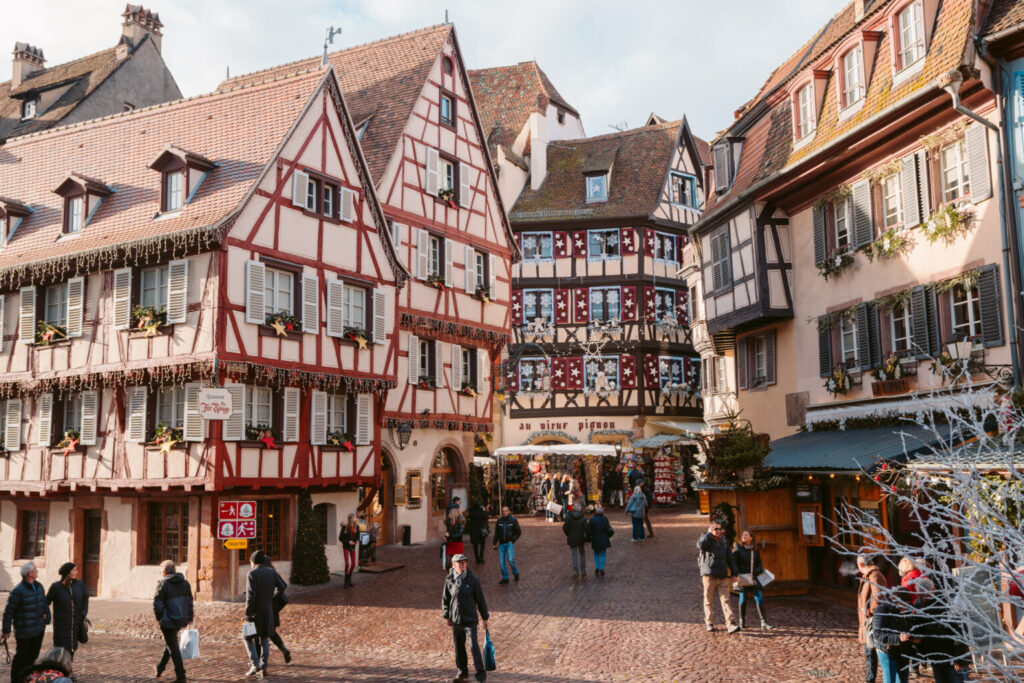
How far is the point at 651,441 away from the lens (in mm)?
32531

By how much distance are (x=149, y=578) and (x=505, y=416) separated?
20.5 meters

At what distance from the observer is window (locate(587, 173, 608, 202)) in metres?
39.9

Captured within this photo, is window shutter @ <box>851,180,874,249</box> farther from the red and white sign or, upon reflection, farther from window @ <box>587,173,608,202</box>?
window @ <box>587,173,608,202</box>

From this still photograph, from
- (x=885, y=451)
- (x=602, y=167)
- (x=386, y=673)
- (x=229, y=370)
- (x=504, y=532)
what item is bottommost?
(x=386, y=673)

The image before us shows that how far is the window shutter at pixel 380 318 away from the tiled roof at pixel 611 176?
16.6 m

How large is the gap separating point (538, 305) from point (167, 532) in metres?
21.1

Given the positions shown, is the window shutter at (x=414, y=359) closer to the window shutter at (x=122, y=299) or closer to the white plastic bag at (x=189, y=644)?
the window shutter at (x=122, y=299)

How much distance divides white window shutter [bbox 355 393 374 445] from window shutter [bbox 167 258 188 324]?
4.72 metres

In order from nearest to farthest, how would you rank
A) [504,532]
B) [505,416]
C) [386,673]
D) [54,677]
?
1. [54,677]
2. [386,673]
3. [504,532]
4. [505,416]

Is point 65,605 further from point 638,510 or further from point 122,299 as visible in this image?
point 638,510

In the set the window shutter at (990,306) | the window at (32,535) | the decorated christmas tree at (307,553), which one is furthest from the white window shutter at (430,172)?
the window shutter at (990,306)

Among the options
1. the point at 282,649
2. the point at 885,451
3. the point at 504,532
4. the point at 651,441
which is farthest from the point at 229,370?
the point at 651,441

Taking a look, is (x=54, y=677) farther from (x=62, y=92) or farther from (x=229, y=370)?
(x=62, y=92)

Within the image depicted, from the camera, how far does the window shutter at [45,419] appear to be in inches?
851
